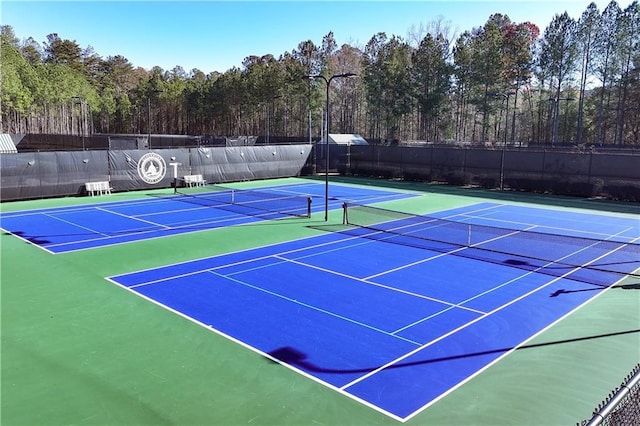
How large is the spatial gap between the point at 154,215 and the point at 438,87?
47.6 m

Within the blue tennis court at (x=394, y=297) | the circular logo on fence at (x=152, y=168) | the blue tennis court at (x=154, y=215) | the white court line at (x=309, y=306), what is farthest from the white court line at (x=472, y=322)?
the circular logo on fence at (x=152, y=168)

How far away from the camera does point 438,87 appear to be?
60938mm

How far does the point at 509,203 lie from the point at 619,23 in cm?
4140

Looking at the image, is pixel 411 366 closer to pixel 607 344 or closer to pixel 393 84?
pixel 607 344

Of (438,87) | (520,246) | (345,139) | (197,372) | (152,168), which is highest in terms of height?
(438,87)

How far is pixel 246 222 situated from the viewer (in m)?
19.7

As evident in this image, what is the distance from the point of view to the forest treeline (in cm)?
5738

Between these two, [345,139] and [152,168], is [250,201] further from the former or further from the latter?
[345,139]

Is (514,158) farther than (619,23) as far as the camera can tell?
No

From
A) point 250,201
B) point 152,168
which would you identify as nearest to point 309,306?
point 250,201

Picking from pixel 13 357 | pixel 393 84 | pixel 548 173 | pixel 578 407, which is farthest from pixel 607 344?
pixel 393 84

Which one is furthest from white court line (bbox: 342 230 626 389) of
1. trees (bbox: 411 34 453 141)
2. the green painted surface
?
trees (bbox: 411 34 453 141)

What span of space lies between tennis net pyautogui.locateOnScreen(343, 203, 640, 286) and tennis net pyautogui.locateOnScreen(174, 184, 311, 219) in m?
3.44

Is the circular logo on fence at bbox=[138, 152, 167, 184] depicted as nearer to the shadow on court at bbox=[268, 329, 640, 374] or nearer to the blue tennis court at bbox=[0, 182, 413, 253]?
the blue tennis court at bbox=[0, 182, 413, 253]
